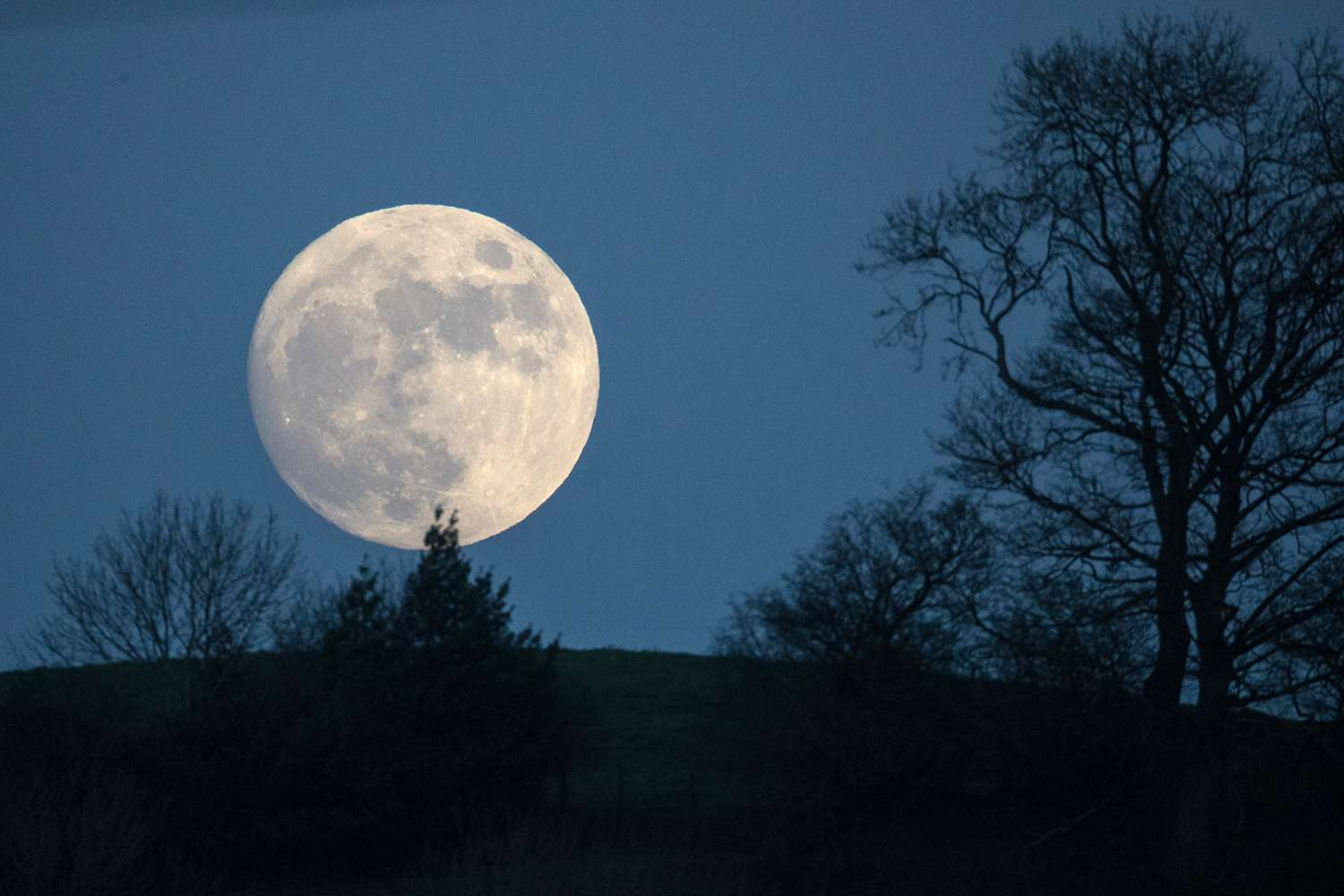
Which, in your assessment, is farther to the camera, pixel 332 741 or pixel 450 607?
pixel 450 607

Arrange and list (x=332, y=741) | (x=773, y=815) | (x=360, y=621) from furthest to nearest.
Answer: (x=360, y=621), (x=332, y=741), (x=773, y=815)

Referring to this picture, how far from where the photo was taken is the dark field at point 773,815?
56.1ft

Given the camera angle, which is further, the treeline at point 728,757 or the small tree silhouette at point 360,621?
the small tree silhouette at point 360,621

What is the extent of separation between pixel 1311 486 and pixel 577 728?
21511mm

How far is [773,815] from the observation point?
26.7 m

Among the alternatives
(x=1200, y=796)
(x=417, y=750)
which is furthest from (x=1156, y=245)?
(x=417, y=750)

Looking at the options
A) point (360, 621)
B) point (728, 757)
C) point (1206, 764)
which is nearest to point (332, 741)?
point (360, 621)

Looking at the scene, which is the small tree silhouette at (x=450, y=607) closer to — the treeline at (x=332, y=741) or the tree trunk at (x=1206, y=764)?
the treeline at (x=332, y=741)

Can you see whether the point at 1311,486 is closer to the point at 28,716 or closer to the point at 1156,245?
the point at 1156,245

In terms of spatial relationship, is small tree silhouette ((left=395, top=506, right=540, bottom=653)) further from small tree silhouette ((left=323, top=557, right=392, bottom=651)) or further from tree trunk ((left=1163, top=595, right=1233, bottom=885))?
tree trunk ((left=1163, top=595, right=1233, bottom=885))

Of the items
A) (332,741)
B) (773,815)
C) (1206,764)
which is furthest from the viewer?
(332,741)

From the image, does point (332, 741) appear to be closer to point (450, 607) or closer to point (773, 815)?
point (450, 607)

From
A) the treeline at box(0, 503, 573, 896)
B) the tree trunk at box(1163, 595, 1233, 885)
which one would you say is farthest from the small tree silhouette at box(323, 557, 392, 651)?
the tree trunk at box(1163, 595, 1233, 885)

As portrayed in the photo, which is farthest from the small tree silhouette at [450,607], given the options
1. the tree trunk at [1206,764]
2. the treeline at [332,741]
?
the tree trunk at [1206,764]
